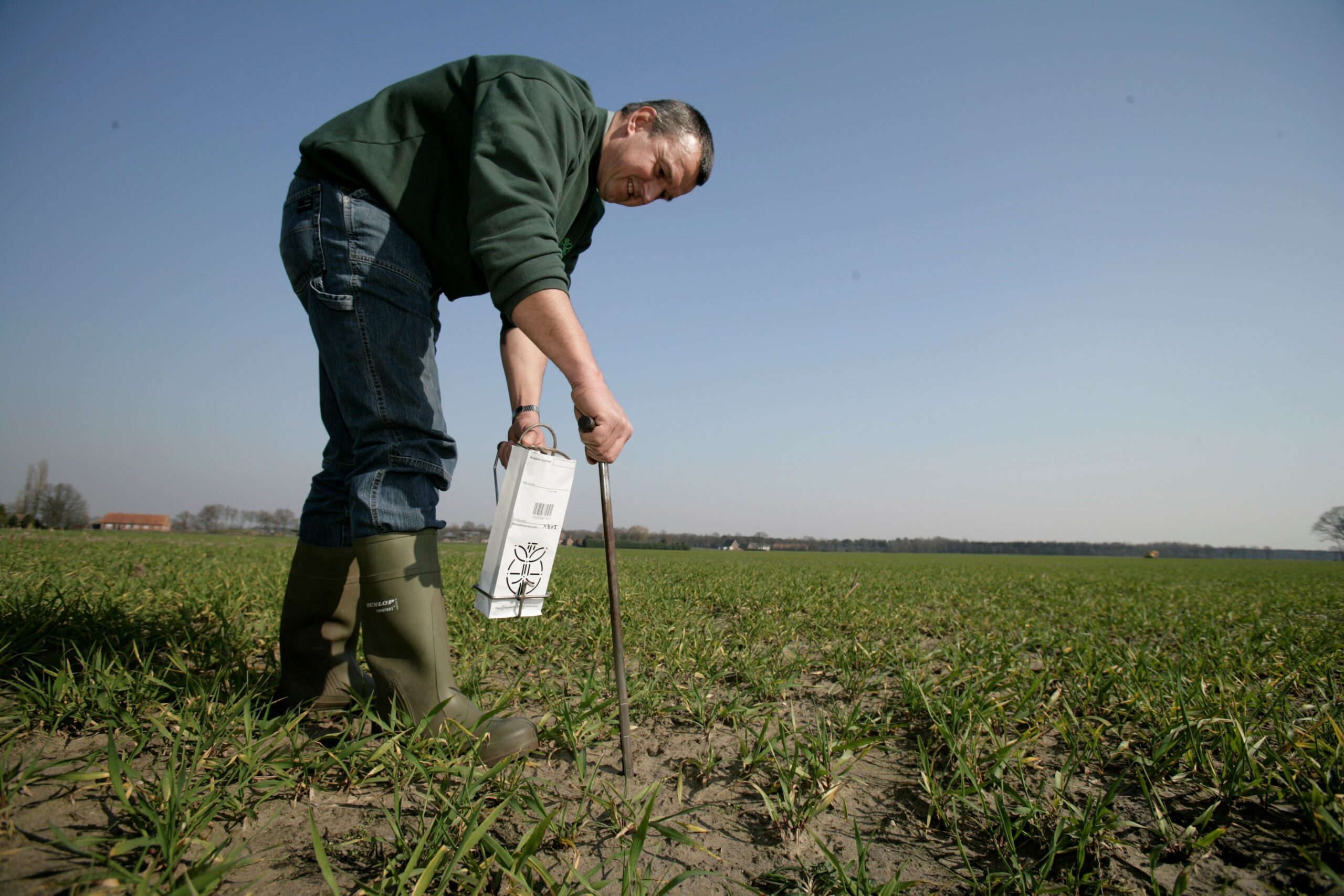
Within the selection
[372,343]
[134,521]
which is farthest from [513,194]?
[134,521]

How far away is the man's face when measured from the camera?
1.96 m

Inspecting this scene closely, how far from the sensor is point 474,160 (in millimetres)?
1521

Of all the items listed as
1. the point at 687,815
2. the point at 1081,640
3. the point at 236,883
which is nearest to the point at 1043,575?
the point at 1081,640

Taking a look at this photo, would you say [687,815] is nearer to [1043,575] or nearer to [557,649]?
[557,649]

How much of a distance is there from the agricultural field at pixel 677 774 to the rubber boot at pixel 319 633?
0.08 meters

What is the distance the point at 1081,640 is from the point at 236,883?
3.86 m

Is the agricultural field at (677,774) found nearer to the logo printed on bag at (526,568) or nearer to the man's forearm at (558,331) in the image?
the logo printed on bag at (526,568)

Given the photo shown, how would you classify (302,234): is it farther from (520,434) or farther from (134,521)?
(134,521)

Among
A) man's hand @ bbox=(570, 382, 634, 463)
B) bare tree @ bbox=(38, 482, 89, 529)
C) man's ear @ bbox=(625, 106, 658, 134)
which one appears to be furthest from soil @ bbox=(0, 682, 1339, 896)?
bare tree @ bbox=(38, 482, 89, 529)

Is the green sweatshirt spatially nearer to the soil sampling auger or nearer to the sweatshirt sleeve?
the sweatshirt sleeve

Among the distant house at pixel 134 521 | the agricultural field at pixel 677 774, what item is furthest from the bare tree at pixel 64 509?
the agricultural field at pixel 677 774

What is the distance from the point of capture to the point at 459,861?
3.74ft

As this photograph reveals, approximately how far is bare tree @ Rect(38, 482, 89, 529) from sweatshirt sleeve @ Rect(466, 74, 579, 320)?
2663 inches

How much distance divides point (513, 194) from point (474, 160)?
5.8 inches
